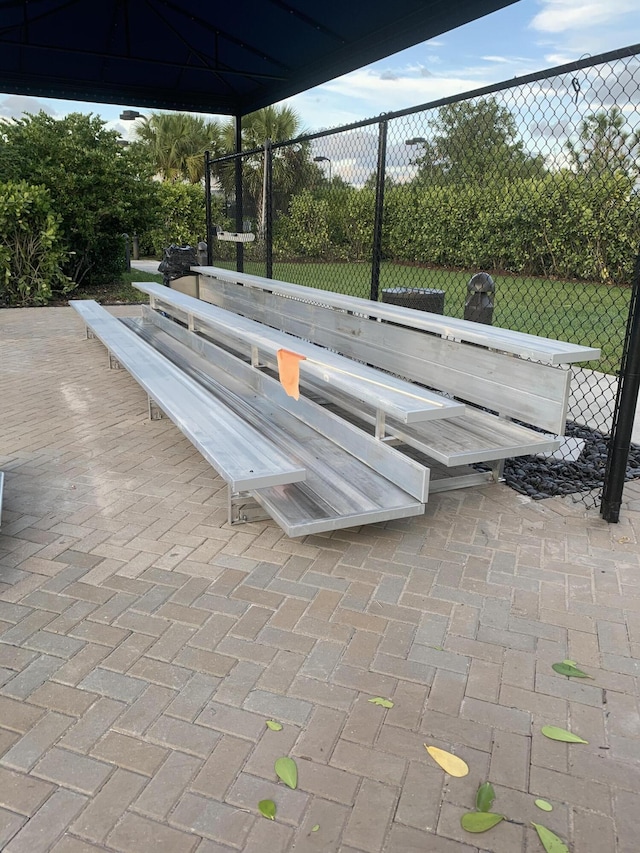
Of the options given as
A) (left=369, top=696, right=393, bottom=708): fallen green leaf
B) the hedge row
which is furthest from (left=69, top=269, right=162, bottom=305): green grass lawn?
(left=369, top=696, right=393, bottom=708): fallen green leaf

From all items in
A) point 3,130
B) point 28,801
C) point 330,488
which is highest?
point 3,130

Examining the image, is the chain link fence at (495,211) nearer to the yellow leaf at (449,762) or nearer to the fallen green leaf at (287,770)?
the yellow leaf at (449,762)

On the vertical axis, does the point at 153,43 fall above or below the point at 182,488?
above

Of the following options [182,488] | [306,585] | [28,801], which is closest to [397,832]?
[28,801]

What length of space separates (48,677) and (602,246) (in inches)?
330

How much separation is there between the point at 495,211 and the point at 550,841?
7.84 m

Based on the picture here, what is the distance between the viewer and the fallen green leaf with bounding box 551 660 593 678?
246 cm

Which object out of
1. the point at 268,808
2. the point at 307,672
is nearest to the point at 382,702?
the point at 307,672

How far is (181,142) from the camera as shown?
31797 mm

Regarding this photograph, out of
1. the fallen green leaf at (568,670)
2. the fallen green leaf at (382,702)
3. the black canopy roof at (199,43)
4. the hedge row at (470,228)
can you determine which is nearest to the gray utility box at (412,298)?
Result: the hedge row at (470,228)

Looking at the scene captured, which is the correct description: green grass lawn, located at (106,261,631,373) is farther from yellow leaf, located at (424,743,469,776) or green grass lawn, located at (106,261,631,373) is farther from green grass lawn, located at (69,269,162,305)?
yellow leaf, located at (424,743,469,776)

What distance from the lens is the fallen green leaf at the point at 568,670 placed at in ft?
8.08

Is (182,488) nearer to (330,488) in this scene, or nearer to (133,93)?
(330,488)

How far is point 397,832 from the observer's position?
182 cm
